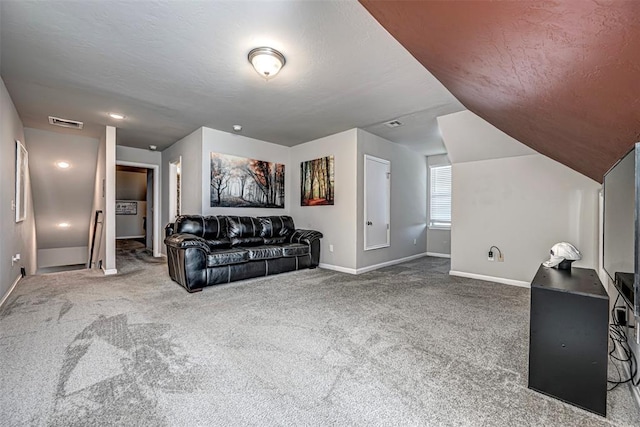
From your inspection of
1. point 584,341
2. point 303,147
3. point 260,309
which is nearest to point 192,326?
point 260,309

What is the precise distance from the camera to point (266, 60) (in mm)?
2416

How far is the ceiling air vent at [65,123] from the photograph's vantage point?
13.9ft

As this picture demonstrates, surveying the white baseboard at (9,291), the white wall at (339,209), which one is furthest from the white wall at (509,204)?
the white baseboard at (9,291)

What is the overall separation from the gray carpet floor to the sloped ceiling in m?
1.49

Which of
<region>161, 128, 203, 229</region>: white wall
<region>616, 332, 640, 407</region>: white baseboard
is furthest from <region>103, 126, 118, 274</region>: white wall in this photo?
Result: <region>616, 332, 640, 407</region>: white baseboard

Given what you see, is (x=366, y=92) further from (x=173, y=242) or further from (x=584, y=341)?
(x=173, y=242)

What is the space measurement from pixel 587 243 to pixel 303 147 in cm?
457

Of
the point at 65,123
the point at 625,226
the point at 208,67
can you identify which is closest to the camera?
the point at 625,226

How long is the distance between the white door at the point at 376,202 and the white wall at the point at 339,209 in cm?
28

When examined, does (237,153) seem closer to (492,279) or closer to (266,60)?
(266,60)

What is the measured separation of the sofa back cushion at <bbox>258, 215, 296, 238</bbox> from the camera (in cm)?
500

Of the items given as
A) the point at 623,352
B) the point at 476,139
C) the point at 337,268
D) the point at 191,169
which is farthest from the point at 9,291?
the point at 476,139

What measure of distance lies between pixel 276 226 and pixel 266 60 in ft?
10.4

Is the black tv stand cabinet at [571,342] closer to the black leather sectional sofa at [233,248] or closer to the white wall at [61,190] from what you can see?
the black leather sectional sofa at [233,248]
